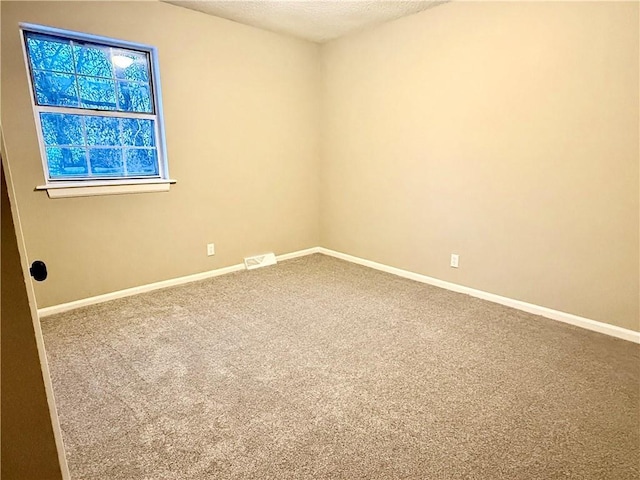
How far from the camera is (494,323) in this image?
8.61 ft

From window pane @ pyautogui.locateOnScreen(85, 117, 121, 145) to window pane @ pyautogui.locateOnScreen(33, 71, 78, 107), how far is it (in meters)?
0.18

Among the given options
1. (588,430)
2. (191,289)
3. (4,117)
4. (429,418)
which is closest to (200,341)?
(191,289)

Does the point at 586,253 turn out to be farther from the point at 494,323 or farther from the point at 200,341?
the point at 200,341

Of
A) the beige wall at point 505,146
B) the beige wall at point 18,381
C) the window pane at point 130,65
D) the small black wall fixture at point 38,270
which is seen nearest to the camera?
the beige wall at point 18,381

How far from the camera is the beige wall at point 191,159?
257 cm

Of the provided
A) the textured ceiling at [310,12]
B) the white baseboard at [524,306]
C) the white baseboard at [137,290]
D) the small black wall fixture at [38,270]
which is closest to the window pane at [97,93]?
the textured ceiling at [310,12]

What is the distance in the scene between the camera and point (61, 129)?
2.73m

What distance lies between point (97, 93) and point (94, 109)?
14 cm

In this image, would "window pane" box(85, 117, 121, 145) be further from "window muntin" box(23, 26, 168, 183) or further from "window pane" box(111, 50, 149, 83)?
"window pane" box(111, 50, 149, 83)

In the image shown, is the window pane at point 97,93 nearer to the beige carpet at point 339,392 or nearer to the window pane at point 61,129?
the window pane at point 61,129

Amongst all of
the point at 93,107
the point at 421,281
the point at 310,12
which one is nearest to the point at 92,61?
the point at 93,107

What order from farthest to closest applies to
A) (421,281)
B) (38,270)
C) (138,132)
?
(421,281) < (138,132) < (38,270)

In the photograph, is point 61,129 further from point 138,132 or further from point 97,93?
point 138,132

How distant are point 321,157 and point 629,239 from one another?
2.98 metres
